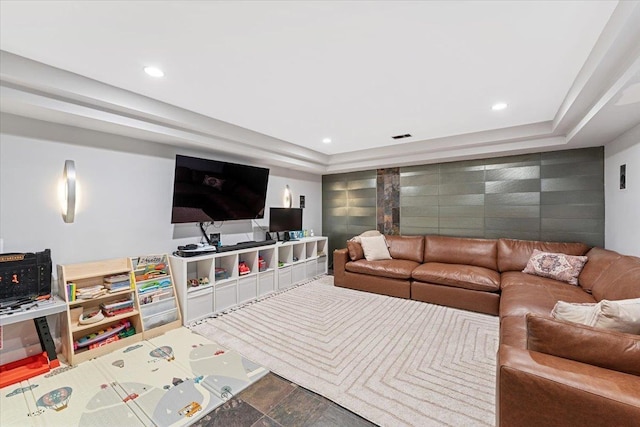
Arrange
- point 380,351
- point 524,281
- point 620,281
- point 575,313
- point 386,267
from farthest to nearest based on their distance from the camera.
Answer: point 386,267 → point 524,281 → point 380,351 → point 620,281 → point 575,313

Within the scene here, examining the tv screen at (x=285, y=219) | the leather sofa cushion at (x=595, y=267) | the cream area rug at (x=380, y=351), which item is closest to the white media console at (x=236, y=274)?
the cream area rug at (x=380, y=351)

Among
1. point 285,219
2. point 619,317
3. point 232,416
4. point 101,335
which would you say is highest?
point 285,219

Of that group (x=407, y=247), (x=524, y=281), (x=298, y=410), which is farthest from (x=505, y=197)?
(x=298, y=410)

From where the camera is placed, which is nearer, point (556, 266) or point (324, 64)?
point (324, 64)

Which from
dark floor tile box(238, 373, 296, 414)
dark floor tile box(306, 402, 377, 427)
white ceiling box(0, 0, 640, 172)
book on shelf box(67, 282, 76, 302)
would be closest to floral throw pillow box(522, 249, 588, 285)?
white ceiling box(0, 0, 640, 172)

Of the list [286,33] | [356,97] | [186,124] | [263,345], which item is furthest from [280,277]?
[286,33]

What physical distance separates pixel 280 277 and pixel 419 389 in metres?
2.81

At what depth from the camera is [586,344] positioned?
120 centimetres

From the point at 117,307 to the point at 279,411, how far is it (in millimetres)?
2007

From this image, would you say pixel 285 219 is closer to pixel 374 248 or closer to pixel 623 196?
pixel 374 248

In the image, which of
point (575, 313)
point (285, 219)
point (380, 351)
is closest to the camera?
point (575, 313)

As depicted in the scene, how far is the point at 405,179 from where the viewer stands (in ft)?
16.2

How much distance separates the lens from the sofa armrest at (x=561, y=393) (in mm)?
978

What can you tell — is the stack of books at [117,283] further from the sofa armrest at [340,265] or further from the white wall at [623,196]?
the white wall at [623,196]
